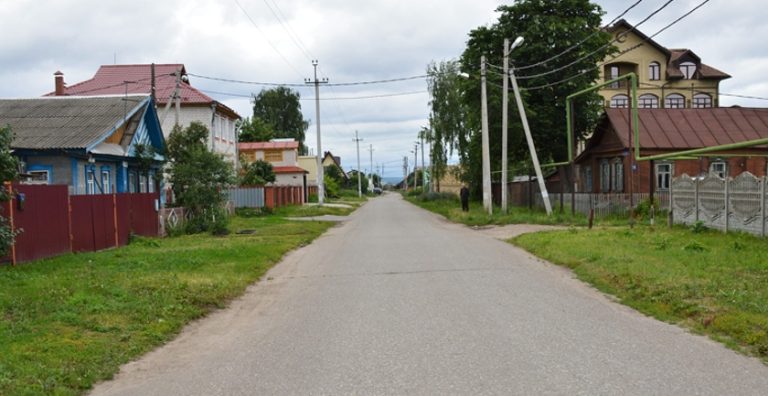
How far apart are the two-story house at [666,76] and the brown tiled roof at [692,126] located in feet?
105

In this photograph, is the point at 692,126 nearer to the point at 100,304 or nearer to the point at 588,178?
the point at 588,178

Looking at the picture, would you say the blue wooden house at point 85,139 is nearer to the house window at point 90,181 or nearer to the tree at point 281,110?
the house window at point 90,181

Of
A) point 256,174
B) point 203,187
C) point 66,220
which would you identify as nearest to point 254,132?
point 256,174

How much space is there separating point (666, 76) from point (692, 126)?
118 feet

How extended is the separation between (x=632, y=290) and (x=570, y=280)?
1.81 m

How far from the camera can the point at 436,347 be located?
7.27 metres

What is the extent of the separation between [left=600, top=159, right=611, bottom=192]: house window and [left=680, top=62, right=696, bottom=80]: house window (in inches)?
1387

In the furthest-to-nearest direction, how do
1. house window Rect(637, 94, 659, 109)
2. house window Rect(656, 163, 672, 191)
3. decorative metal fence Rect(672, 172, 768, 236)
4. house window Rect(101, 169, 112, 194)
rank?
house window Rect(637, 94, 659, 109)
house window Rect(656, 163, 672, 191)
house window Rect(101, 169, 112, 194)
decorative metal fence Rect(672, 172, 768, 236)

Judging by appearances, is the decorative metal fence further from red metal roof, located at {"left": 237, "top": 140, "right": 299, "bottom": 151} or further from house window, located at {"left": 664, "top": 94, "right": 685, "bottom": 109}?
house window, located at {"left": 664, "top": 94, "right": 685, "bottom": 109}

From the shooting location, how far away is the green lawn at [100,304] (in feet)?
21.5

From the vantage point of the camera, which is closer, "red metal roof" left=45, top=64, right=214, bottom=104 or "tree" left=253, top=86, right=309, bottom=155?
"red metal roof" left=45, top=64, right=214, bottom=104

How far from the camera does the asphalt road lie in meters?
5.96

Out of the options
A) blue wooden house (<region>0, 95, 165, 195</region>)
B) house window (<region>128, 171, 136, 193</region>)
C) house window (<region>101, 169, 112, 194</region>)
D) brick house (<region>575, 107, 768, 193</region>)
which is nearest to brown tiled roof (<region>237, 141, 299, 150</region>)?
brick house (<region>575, 107, 768, 193</region>)

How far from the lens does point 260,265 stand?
15.3m
